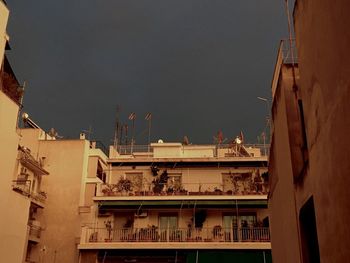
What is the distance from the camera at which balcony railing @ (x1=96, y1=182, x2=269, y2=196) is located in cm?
3444

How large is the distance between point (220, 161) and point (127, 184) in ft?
25.4

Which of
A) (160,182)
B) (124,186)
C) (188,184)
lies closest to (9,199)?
(124,186)

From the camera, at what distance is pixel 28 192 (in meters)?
32.6

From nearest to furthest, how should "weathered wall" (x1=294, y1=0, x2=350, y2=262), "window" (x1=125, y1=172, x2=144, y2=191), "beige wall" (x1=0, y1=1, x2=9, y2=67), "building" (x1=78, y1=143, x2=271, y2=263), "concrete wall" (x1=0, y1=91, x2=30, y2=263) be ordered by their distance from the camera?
"weathered wall" (x1=294, y1=0, x2=350, y2=262) → "concrete wall" (x1=0, y1=91, x2=30, y2=263) → "beige wall" (x1=0, y1=1, x2=9, y2=67) → "building" (x1=78, y1=143, x2=271, y2=263) → "window" (x1=125, y1=172, x2=144, y2=191)

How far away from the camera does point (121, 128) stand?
1695 inches

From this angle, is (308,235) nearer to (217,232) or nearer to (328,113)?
(328,113)

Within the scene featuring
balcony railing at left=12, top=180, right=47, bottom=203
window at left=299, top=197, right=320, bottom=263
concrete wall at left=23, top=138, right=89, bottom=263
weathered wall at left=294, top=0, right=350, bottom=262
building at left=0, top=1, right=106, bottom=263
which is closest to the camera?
weathered wall at left=294, top=0, right=350, bottom=262

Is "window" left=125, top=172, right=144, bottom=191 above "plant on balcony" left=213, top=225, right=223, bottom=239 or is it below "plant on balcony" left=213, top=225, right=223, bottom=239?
above

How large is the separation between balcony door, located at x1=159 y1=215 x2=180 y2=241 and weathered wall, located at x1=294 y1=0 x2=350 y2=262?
77.7 feet

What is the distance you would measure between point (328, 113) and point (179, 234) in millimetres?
26385

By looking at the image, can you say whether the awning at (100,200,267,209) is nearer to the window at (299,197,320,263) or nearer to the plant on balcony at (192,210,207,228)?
the plant on balcony at (192,210,207,228)

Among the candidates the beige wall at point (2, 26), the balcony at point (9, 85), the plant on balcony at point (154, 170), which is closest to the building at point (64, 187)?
the plant on balcony at point (154, 170)

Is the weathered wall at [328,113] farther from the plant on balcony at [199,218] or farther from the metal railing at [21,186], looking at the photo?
the plant on balcony at [199,218]

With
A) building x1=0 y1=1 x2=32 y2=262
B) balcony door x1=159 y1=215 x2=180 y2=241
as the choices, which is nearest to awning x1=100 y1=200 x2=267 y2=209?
balcony door x1=159 y1=215 x2=180 y2=241
